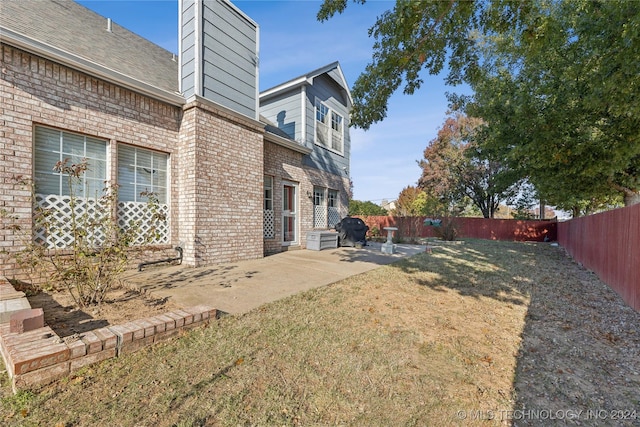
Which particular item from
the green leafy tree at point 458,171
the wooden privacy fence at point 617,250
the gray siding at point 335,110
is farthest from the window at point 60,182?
the green leafy tree at point 458,171

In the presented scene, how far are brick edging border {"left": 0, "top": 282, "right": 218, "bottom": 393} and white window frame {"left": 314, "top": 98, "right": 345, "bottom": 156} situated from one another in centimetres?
901

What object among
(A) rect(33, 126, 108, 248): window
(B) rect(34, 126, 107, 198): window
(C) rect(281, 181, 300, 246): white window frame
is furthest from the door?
(A) rect(33, 126, 108, 248): window

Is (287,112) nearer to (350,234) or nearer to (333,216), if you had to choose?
(333,216)

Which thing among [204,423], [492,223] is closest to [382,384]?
[204,423]

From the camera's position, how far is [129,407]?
5.84 feet

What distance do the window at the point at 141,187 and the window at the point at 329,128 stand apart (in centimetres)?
611

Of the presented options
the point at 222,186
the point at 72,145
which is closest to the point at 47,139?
the point at 72,145

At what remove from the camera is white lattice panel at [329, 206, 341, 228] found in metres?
11.6

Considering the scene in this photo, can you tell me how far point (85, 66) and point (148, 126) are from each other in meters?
1.32

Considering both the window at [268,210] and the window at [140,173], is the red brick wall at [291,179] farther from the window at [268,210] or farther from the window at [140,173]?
the window at [140,173]

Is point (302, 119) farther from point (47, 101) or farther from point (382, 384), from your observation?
point (382, 384)

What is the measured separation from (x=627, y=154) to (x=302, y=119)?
366 inches

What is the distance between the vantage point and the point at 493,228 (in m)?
19.8

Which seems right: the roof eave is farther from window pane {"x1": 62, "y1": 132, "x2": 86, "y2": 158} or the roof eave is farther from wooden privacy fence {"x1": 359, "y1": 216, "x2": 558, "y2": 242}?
wooden privacy fence {"x1": 359, "y1": 216, "x2": 558, "y2": 242}
